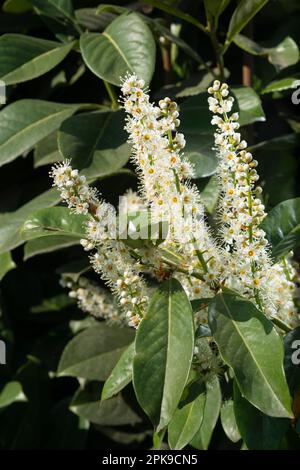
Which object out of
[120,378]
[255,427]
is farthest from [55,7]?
[255,427]

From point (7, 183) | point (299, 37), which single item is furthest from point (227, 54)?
point (7, 183)

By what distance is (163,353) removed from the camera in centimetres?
116

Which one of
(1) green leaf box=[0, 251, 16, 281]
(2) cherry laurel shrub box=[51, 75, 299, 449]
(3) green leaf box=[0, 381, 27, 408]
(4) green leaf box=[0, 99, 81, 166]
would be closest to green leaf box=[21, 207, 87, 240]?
(2) cherry laurel shrub box=[51, 75, 299, 449]

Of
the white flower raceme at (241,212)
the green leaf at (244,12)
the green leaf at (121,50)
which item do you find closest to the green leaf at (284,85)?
the green leaf at (244,12)

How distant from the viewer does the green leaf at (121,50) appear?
1.54 meters

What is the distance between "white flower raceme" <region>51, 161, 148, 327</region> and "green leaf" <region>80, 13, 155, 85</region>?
0.42 metres

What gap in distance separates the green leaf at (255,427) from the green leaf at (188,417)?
7cm

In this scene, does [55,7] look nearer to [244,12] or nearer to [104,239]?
[244,12]

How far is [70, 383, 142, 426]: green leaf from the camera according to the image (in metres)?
1.97

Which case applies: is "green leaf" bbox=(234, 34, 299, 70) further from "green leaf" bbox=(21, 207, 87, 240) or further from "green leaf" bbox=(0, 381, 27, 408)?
"green leaf" bbox=(0, 381, 27, 408)

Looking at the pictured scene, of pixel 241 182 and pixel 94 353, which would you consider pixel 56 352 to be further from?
pixel 241 182

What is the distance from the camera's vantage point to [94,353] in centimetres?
187
